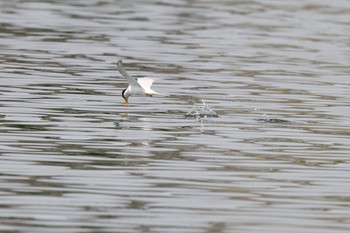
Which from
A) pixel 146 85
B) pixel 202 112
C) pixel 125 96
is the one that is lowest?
pixel 202 112

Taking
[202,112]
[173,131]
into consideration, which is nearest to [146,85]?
[202,112]

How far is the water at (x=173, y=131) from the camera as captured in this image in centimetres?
1072

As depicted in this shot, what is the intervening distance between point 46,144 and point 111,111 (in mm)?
3525

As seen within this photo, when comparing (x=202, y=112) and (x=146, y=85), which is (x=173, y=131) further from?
(x=146, y=85)

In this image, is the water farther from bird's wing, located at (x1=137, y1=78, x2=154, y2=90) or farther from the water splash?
bird's wing, located at (x1=137, y1=78, x2=154, y2=90)

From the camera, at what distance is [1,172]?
12242 millimetres

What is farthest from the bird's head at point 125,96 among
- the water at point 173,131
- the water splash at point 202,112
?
the water splash at point 202,112

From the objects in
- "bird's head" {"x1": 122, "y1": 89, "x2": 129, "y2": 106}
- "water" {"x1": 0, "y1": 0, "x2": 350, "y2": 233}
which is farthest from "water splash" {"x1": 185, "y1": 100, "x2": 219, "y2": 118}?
"bird's head" {"x1": 122, "y1": 89, "x2": 129, "y2": 106}

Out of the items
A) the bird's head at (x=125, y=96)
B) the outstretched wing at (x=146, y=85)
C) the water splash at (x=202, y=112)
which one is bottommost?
the water splash at (x=202, y=112)

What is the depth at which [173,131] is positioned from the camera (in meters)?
15.8

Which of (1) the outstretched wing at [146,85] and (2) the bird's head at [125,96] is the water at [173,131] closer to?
→ (2) the bird's head at [125,96]

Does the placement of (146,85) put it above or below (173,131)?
above

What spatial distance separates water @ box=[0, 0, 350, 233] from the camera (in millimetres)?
10723

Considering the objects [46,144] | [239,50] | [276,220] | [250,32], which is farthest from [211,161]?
[250,32]
